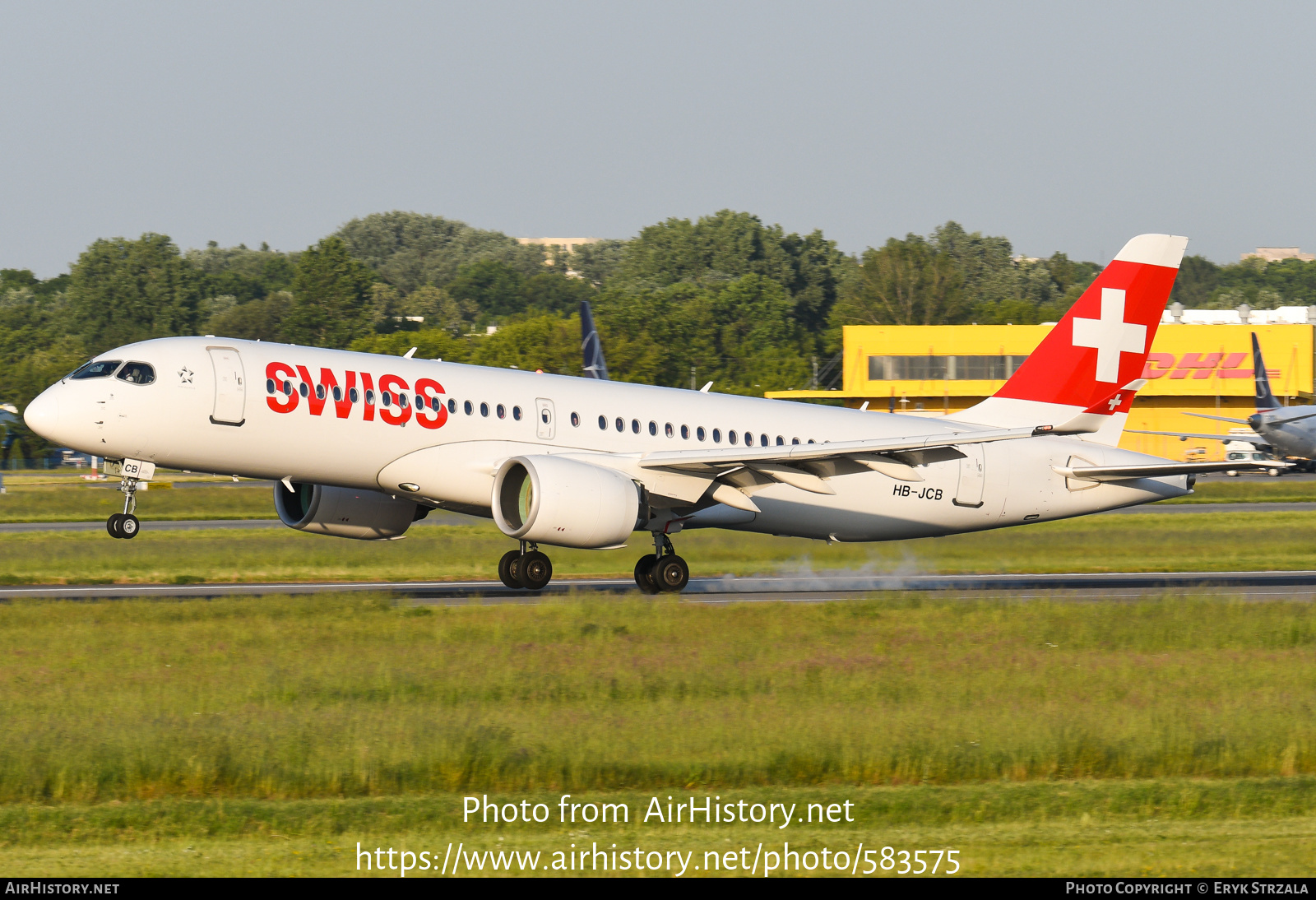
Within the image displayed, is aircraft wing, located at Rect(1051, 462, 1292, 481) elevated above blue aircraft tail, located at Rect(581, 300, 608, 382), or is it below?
below

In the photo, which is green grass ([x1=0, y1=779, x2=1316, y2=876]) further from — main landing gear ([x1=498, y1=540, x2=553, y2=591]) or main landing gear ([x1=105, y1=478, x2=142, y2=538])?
main landing gear ([x1=498, y1=540, x2=553, y2=591])

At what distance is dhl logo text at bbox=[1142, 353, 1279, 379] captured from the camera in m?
95.6

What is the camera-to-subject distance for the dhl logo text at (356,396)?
2380 centimetres

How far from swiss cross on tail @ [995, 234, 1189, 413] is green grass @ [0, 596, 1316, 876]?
8629 millimetres

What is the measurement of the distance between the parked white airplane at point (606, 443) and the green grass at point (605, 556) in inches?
122

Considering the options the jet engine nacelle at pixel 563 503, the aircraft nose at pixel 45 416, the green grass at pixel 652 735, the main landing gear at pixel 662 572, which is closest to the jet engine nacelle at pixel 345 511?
the jet engine nacelle at pixel 563 503

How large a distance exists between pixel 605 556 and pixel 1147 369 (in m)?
69.1

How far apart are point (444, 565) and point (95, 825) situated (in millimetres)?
21861

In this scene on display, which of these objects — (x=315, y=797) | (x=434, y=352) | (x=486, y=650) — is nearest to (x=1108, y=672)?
(x=486, y=650)

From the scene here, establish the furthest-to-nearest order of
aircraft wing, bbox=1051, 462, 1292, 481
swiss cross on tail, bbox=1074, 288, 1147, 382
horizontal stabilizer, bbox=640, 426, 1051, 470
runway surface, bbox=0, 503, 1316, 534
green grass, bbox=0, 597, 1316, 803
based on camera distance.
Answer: runway surface, bbox=0, 503, 1316, 534 < swiss cross on tail, bbox=1074, 288, 1147, 382 < aircraft wing, bbox=1051, 462, 1292, 481 < horizontal stabilizer, bbox=640, 426, 1051, 470 < green grass, bbox=0, 597, 1316, 803

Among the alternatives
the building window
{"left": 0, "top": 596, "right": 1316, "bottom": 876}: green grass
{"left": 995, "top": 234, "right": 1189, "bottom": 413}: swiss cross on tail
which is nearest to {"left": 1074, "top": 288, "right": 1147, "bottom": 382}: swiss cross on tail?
{"left": 995, "top": 234, "right": 1189, "bottom": 413}: swiss cross on tail

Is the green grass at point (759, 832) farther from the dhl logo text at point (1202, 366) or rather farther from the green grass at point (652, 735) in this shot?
the dhl logo text at point (1202, 366)

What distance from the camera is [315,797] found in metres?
11.7
